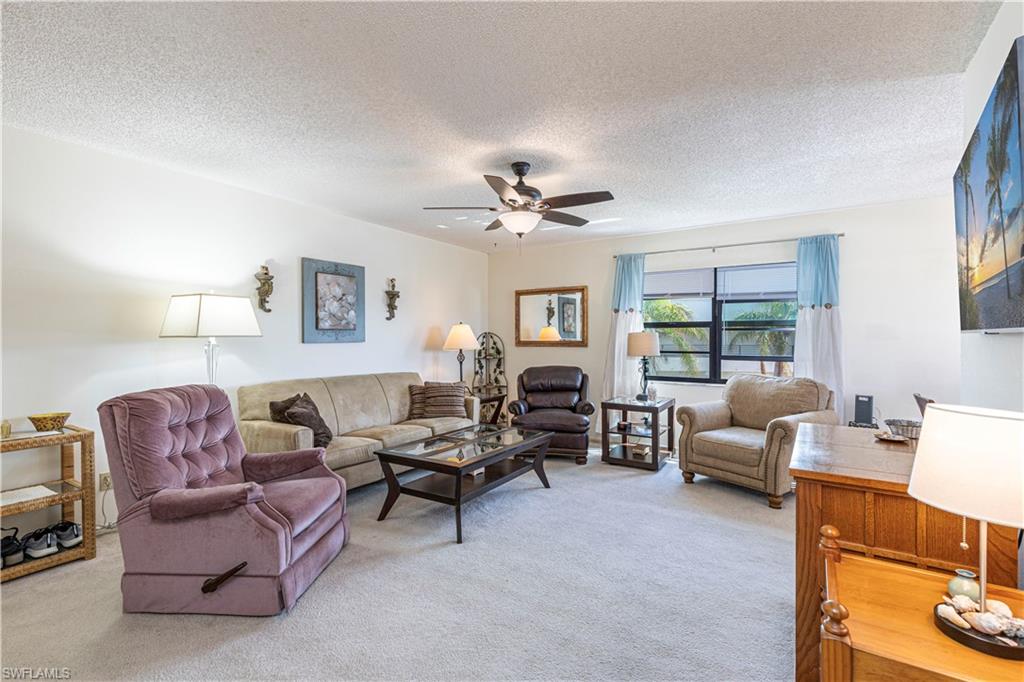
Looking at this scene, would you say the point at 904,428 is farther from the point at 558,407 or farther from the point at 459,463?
the point at 558,407

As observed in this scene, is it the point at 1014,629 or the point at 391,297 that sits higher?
the point at 391,297

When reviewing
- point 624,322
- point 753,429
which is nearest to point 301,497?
point 753,429

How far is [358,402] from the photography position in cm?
446

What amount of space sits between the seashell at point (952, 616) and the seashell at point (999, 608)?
0.07 metres

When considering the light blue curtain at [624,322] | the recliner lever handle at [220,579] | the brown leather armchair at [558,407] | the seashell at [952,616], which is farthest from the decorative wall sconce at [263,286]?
the seashell at [952,616]

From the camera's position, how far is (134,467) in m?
2.23

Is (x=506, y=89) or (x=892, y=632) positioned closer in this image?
(x=892, y=632)

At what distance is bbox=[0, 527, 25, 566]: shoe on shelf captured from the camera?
8.23 ft

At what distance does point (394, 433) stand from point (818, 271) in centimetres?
428

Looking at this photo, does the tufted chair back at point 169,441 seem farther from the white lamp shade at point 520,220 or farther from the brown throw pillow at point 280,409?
the white lamp shade at point 520,220

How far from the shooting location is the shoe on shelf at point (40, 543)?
2580 mm

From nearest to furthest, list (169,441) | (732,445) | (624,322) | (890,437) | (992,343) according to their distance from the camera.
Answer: (992,343) → (890,437) → (169,441) → (732,445) → (624,322)

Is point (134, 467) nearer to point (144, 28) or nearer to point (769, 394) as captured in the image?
point (144, 28)

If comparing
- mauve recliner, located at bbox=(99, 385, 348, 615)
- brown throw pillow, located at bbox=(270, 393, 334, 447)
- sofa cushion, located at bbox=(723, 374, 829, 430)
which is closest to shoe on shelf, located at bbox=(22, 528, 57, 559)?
mauve recliner, located at bbox=(99, 385, 348, 615)
